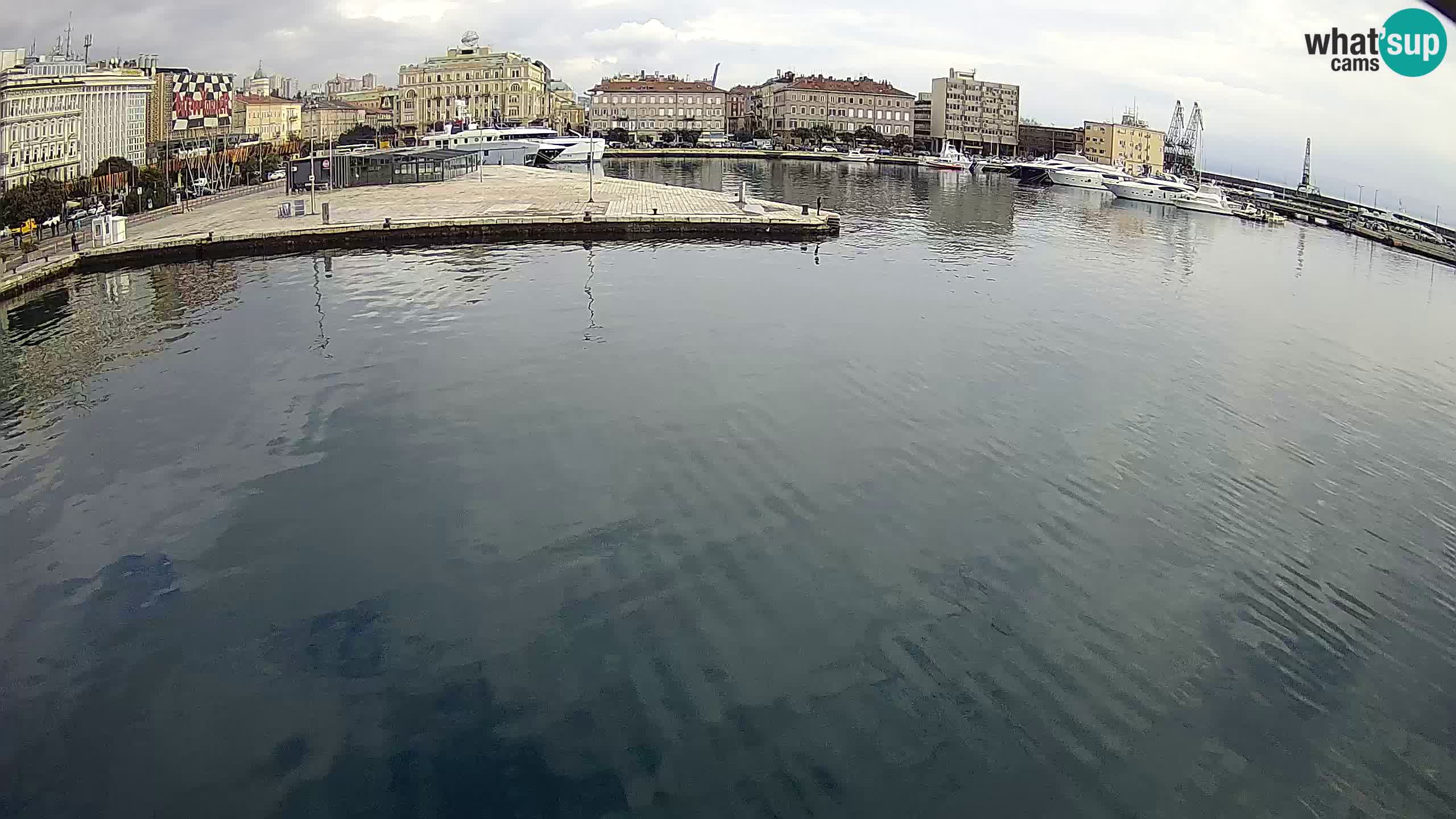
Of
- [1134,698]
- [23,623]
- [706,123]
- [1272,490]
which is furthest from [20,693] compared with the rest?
[706,123]

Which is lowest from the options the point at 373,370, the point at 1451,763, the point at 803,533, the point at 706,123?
the point at 1451,763

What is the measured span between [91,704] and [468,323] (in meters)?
11.4

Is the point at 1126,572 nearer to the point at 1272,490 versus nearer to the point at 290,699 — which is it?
the point at 1272,490

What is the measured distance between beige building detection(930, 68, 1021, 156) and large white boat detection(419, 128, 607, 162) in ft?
167

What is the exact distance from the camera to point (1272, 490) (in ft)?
36.4

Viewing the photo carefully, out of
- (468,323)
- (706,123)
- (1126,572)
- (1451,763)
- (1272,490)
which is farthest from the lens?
(706,123)

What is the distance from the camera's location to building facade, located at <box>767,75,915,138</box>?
103 metres

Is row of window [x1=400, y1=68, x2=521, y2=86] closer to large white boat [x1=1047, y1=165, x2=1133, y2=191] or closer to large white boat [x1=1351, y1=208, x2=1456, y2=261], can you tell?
large white boat [x1=1047, y1=165, x2=1133, y2=191]

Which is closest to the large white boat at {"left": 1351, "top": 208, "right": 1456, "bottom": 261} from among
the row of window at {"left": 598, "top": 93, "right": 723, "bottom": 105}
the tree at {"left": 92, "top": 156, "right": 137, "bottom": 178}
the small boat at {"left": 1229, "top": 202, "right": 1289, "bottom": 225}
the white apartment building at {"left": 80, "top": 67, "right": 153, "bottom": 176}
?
the small boat at {"left": 1229, "top": 202, "right": 1289, "bottom": 225}

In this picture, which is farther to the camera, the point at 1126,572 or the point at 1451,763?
the point at 1126,572

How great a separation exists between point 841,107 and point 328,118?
50798 millimetres

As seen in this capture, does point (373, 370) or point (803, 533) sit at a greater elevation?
point (373, 370)

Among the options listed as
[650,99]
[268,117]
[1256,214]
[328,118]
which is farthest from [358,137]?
[1256,214]

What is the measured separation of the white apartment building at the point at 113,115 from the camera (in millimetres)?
47969
